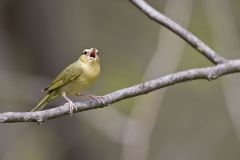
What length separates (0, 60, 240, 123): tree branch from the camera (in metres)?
3.03

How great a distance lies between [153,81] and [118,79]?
16.4ft

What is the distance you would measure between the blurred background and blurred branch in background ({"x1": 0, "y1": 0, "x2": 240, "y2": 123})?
91 cm

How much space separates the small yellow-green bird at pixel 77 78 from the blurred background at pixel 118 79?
1.93 feet

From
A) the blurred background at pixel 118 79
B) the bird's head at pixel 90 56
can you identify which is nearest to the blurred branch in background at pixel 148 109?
the blurred background at pixel 118 79

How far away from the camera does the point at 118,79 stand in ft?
27.3

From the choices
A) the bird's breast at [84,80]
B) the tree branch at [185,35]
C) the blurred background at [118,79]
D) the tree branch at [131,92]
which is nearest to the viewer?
the tree branch at [131,92]

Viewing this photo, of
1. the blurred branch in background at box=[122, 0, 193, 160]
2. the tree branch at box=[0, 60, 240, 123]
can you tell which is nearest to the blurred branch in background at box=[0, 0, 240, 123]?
the tree branch at box=[0, 60, 240, 123]

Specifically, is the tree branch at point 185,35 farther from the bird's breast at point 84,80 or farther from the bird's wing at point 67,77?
the bird's wing at point 67,77

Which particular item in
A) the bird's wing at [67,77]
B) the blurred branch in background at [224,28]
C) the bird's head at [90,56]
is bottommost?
the bird's wing at [67,77]

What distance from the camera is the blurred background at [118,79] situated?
17.3 ft

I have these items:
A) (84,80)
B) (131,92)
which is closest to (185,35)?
(131,92)

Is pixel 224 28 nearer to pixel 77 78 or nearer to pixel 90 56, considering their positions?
pixel 90 56

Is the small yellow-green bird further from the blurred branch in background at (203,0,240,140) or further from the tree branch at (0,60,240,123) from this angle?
the blurred branch in background at (203,0,240,140)

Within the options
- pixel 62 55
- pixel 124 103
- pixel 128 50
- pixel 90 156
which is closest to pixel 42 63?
pixel 62 55
